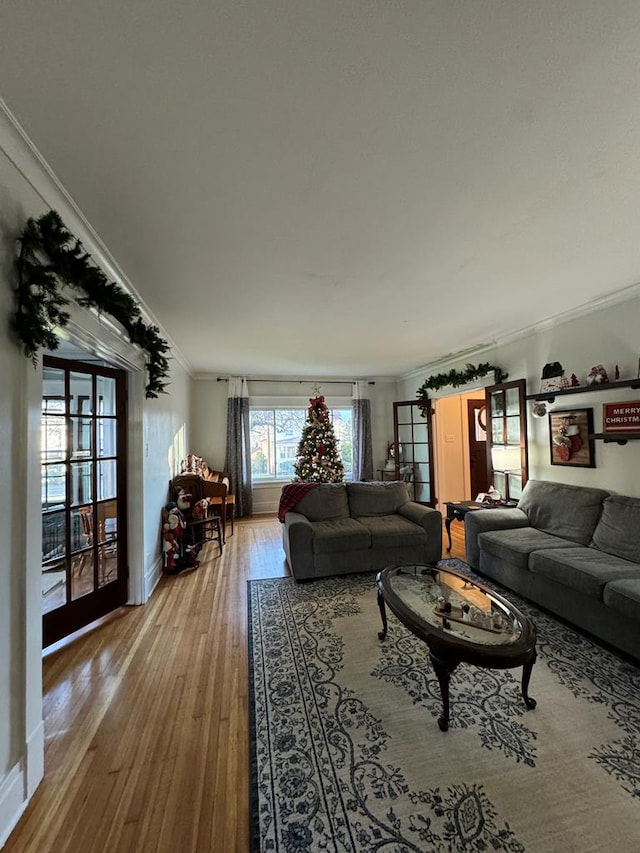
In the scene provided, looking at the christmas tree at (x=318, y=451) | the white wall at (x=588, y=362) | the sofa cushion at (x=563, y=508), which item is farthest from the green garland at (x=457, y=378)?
the christmas tree at (x=318, y=451)

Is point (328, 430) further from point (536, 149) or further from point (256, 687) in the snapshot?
point (536, 149)

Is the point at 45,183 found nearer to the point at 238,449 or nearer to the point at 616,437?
the point at 616,437

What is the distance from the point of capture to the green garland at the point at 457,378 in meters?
4.45

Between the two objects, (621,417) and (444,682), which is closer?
(444,682)

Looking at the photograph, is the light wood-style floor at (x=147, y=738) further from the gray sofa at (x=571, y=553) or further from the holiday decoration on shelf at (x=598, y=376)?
the holiday decoration on shelf at (x=598, y=376)

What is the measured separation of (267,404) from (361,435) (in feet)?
6.51

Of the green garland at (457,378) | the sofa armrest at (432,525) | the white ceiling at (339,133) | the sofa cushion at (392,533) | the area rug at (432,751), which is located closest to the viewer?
the white ceiling at (339,133)

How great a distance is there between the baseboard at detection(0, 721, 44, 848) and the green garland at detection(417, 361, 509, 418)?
4.97m

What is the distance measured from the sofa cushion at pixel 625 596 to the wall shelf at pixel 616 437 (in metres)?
1.28

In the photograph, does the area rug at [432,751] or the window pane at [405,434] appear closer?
the area rug at [432,751]

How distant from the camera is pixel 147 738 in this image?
164 cm

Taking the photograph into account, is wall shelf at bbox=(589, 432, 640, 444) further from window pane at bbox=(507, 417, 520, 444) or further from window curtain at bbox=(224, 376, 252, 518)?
window curtain at bbox=(224, 376, 252, 518)

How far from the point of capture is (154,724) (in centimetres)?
172

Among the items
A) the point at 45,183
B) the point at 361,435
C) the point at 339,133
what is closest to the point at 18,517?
the point at 45,183
